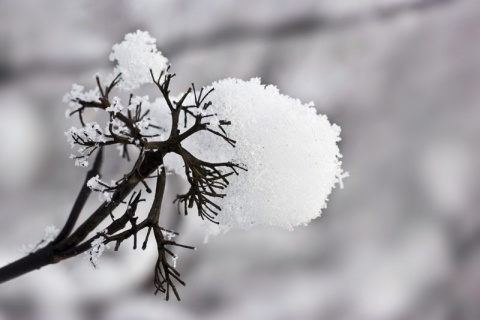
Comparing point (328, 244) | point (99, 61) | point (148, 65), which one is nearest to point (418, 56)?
point (328, 244)

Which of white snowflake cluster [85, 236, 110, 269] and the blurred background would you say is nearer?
white snowflake cluster [85, 236, 110, 269]

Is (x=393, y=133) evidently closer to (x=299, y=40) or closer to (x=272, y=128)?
(x=299, y=40)

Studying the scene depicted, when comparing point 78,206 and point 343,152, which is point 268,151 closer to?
point 78,206

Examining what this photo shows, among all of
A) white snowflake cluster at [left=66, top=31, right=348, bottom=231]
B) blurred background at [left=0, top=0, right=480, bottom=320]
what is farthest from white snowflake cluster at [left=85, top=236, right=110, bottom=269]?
blurred background at [left=0, top=0, right=480, bottom=320]

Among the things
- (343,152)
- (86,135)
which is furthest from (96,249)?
(343,152)

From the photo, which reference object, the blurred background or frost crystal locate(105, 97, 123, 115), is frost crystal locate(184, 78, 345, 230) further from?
the blurred background

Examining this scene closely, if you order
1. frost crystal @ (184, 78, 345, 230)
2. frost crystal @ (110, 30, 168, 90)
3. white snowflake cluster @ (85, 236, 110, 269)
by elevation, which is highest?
frost crystal @ (110, 30, 168, 90)

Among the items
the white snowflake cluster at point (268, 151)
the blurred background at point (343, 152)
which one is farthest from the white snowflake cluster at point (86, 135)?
the blurred background at point (343, 152)
